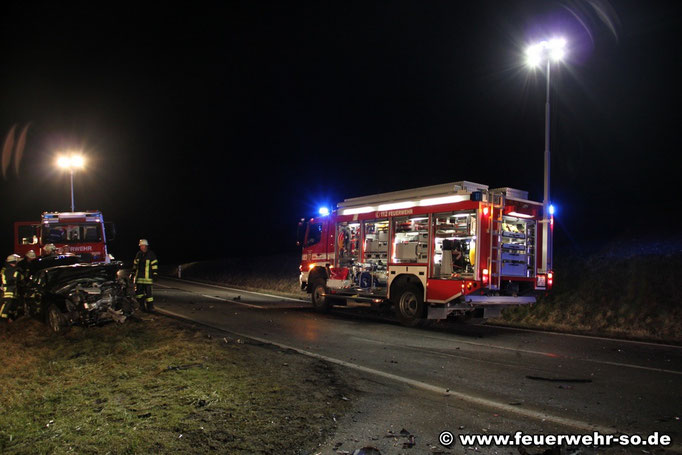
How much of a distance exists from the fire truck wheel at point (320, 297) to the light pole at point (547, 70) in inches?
234

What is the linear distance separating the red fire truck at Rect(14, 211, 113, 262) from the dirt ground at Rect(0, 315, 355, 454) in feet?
32.7

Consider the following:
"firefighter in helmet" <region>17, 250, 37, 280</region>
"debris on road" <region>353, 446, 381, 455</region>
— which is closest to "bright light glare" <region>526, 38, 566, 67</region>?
"debris on road" <region>353, 446, 381, 455</region>

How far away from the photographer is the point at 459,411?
16.8 ft

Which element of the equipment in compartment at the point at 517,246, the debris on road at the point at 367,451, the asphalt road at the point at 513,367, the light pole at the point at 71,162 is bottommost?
the asphalt road at the point at 513,367

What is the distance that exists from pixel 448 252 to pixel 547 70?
18.8ft

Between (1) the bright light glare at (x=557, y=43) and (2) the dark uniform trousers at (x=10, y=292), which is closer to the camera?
(2) the dark uniform trousers at (x=10, y=292)

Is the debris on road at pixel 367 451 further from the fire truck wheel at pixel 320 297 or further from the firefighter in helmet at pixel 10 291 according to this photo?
the fire truck wheel at pixel 320 297

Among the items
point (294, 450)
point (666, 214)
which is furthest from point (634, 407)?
point (666, 214)

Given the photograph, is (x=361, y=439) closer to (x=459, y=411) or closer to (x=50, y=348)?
(x=459, y=411)

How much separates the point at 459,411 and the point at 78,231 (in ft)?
55.6

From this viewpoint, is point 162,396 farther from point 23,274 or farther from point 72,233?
point 72,233

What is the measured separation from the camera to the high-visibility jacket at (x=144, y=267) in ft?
38.7

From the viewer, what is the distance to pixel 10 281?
10945mm

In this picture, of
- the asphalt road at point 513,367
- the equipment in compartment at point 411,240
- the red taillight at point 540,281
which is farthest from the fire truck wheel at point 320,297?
the red taillight at point 540,281
